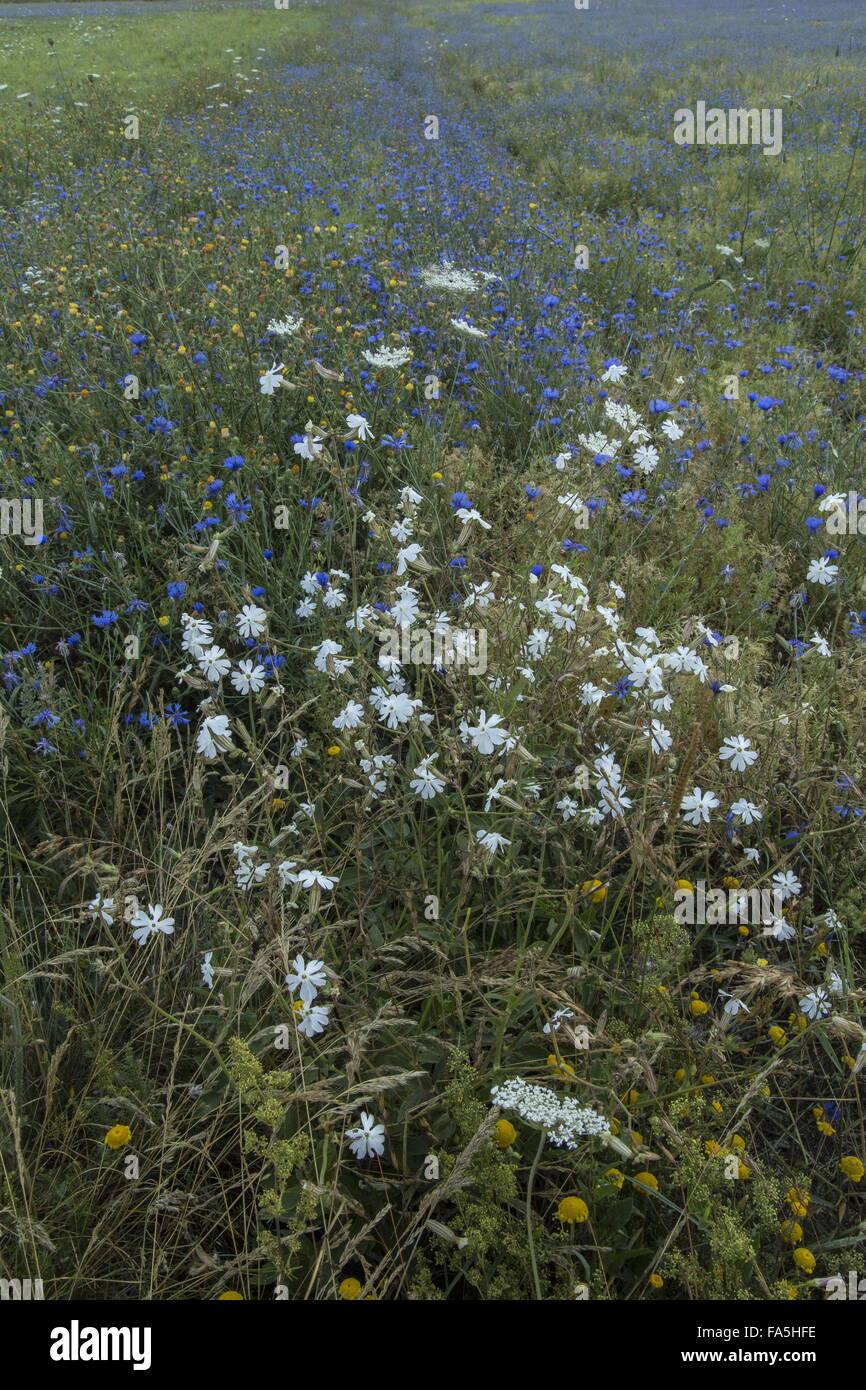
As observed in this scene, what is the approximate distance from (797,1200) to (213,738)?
1465 millimetres

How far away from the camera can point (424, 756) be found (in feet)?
6.88

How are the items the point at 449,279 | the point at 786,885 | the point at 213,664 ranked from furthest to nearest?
the point at 449,279, the point at 786,885, the point at 213,664

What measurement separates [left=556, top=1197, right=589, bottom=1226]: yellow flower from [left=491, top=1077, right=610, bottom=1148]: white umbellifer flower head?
103 mm

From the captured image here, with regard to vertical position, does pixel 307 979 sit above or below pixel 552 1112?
above

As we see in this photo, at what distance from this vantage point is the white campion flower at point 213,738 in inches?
69.1

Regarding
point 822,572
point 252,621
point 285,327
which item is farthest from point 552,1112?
point 285,327

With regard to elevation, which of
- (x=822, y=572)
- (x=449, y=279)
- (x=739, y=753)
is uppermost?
(x=449, y=279)

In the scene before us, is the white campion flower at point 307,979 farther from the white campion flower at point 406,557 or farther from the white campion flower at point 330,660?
the white campion flower at point 406,557

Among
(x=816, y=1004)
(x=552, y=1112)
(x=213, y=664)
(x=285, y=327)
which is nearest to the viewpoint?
(x=552, y=1112)

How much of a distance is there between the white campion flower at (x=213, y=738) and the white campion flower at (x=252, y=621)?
30 centimetres

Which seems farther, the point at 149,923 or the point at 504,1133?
the point at 149,923

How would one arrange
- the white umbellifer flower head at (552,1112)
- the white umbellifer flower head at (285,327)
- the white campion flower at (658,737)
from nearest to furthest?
the white umbellifer flower head at (552,1112) → the white campion flower at (658,737) → the white umbellifer flower head at (285,327)

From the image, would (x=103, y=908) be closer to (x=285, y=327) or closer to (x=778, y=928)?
(x=778, y=928)

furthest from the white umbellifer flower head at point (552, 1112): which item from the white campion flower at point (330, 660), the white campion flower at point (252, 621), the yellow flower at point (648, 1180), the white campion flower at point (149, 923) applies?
the white campion flower at point (252, 621)
